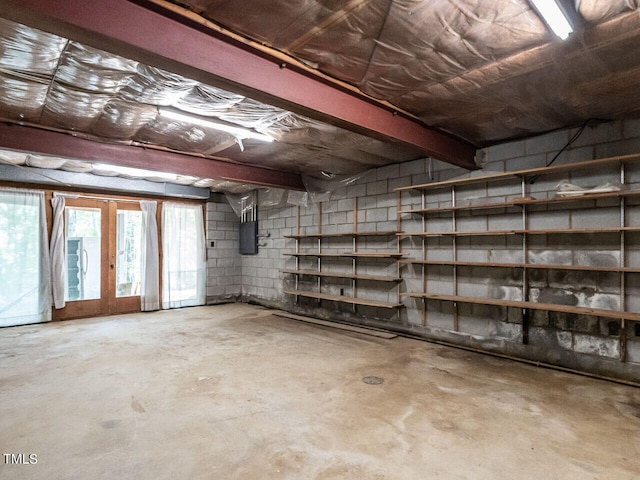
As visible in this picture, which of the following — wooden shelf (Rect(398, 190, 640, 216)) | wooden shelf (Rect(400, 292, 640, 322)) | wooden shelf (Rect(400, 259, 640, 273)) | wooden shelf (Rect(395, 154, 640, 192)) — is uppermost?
wooden shelf (Rect(395, 154, 640, 192))

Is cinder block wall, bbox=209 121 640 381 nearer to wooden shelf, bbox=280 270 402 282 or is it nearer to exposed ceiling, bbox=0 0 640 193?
wooden shelf, bbox=280 270 402 282

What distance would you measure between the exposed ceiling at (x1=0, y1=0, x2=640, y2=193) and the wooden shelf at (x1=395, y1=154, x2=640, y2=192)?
0.24 metres

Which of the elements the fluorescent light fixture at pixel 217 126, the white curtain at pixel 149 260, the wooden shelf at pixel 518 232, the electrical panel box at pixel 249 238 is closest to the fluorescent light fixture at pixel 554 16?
the wooden shelf at pixel 518 232

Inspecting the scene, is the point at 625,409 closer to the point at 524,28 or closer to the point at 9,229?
the point at 524,28

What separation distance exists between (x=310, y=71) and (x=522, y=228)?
2720 millimetres

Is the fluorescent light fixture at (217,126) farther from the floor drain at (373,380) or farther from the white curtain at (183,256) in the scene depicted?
the white curtain at (183,256)

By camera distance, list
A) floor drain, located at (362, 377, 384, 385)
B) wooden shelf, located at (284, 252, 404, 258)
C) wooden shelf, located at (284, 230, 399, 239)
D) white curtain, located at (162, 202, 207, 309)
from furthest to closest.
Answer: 1. white curtain, located at (162, 202, 207, 309)
2. wooden shelf, located at (284, 230, 399, 239)
3. wooden shelf, located at (284, 252, 404, 258)
4. floor drain, located at (362, 377, 384, 385)

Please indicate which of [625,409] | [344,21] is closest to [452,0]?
[344,21]

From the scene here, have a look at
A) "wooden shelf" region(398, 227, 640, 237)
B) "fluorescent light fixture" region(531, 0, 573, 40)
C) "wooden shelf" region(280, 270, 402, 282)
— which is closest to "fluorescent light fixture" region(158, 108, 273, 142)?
"wooden shelf" region(398, 227, 640, 237)

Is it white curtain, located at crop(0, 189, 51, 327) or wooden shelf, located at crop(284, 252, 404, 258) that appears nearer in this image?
wooden shelf, located at crop(284, 252, 404, 258)

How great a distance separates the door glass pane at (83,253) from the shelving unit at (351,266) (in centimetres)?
313

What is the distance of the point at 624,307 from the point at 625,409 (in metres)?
0.96

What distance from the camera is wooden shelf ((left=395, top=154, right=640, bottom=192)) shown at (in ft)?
10.0

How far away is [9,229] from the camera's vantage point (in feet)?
17.2
